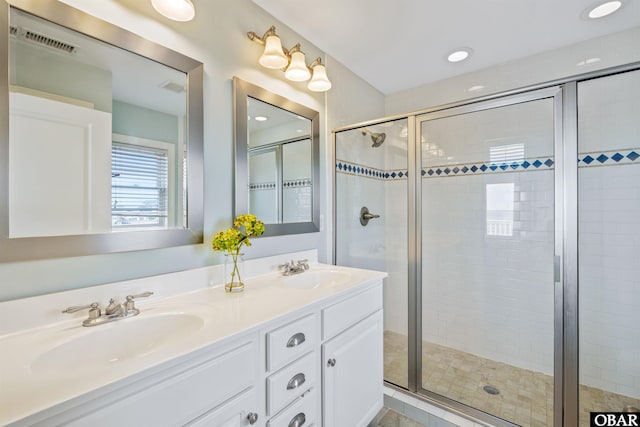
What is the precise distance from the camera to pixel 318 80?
1816 mm

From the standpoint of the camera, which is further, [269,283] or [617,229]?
[617,229]

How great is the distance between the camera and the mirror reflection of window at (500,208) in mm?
2133

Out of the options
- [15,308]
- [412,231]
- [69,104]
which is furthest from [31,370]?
[412,231]

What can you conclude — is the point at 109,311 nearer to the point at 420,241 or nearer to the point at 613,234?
the point at 420,241

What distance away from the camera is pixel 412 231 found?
1911 mm

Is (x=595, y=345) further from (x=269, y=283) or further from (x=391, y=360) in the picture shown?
(x=269, y=283)

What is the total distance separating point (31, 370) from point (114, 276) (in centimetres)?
41

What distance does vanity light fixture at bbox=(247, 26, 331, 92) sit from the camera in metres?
1.52

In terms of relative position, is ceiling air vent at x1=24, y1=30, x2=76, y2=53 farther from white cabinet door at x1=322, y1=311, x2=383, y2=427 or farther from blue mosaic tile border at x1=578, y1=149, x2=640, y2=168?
blue mosaic tile border at x1=578, y1=149, x2=640, y2=168

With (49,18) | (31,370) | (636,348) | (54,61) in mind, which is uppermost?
(49,18)

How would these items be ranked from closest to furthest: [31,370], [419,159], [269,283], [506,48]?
[31,370] < [269,283] < [419,159] < [506,48]

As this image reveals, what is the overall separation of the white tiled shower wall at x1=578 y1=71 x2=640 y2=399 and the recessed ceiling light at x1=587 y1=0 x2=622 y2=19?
0.36 m

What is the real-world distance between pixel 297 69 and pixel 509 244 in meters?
1.94

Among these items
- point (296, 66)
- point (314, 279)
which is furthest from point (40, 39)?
point (314, 279)
